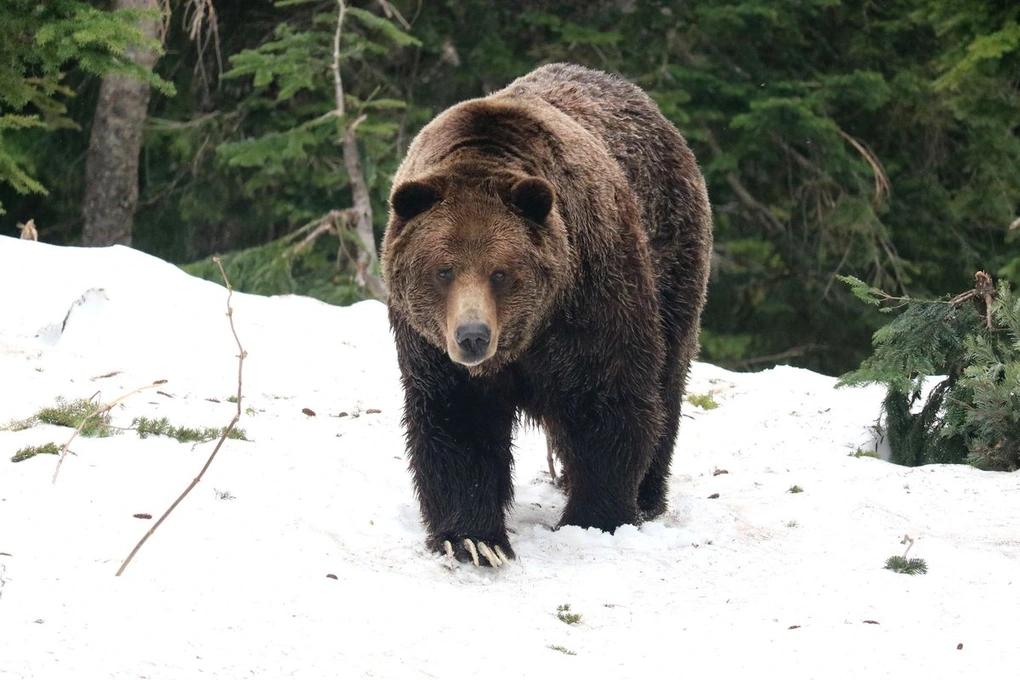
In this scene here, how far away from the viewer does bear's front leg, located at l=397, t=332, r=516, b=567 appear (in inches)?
236

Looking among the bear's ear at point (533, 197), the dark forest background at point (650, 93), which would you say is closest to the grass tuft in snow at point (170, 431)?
the bear's ear at point (533, 197)

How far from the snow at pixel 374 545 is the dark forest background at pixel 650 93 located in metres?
4.63

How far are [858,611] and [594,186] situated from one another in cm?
236

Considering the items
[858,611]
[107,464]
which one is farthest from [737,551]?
[107,464]

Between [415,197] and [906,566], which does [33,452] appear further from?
[906,566]

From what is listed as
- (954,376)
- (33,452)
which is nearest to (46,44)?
(33,452)

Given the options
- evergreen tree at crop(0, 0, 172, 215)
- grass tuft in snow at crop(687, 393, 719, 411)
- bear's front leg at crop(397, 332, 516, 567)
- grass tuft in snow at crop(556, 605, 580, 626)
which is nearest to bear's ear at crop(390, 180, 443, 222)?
bear's front leg at crop(397, 332, 516, 567)

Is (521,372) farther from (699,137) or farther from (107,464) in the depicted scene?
(699,137)

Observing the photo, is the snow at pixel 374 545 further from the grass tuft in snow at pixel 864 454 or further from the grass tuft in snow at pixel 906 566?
the grass tuft in snow at pixel 864 454

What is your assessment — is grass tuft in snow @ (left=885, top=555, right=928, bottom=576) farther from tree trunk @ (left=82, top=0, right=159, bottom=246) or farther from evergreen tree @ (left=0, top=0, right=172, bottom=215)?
tree trunk @ (left=82, top=0, right=159, bottom=246)

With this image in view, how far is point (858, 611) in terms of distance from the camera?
5344mm

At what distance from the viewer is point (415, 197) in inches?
223

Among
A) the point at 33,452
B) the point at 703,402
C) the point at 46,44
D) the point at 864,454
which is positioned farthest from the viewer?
the point at 703,402

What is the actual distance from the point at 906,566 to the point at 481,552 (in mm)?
1965
